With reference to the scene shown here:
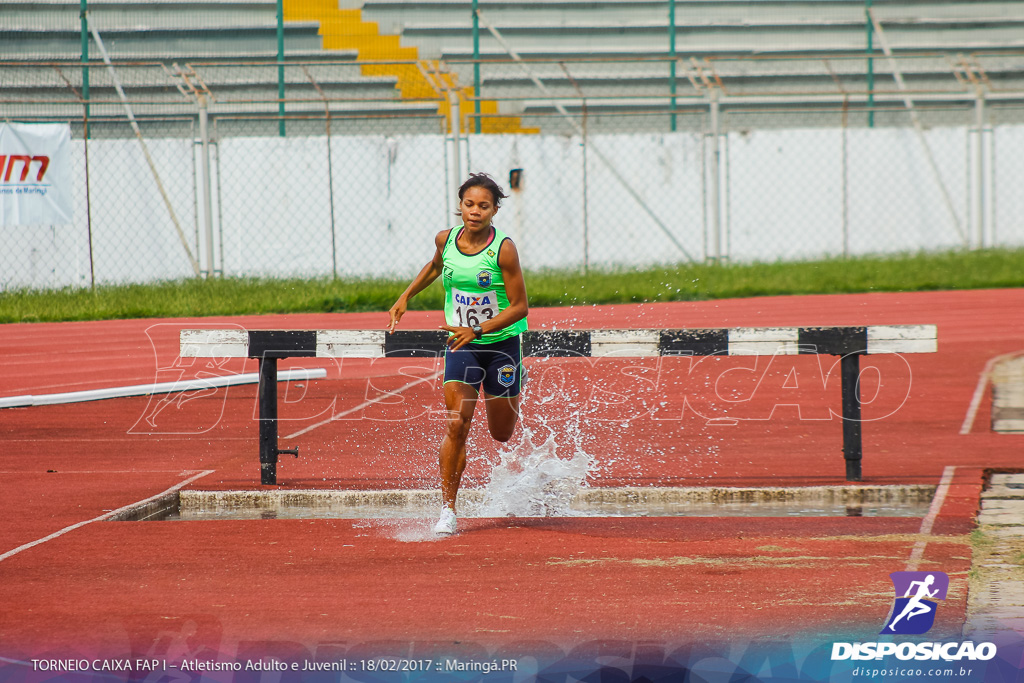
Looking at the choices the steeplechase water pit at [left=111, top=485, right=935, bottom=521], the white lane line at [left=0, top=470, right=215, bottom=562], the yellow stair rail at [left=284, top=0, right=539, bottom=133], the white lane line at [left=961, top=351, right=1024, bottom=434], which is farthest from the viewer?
the yellow stair rail at [left=284, top=0, right=539, bottom=133]

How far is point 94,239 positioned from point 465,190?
47.5 ft

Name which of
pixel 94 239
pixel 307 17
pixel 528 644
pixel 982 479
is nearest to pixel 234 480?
pixel 528 644

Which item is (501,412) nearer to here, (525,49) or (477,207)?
(477,207)

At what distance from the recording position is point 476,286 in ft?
19.8

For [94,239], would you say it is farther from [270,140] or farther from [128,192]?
[270,140]

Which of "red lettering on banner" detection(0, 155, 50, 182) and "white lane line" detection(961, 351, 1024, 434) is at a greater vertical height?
"red lettering on banner" detection(0, 155, 50, 182)

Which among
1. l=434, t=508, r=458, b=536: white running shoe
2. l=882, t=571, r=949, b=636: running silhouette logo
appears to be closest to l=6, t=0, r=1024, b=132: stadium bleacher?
l=434, t=508, r=458, b=536: white running shoe

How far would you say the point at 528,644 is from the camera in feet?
13.7

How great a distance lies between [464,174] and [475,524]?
46.0ft

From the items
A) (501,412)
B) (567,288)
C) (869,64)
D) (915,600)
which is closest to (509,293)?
(501,412)

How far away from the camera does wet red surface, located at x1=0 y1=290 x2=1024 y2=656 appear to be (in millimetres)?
4500

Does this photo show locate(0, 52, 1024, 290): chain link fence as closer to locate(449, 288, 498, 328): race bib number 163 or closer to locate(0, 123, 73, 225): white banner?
locate(0, 123, 73, 225): white banner

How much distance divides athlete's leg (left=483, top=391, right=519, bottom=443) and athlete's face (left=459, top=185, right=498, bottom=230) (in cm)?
85

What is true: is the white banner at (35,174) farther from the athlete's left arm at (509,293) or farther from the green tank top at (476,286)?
the athlete's left arm at (509,293)
